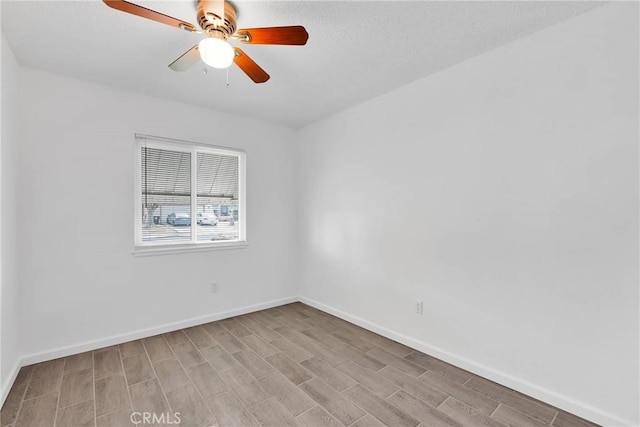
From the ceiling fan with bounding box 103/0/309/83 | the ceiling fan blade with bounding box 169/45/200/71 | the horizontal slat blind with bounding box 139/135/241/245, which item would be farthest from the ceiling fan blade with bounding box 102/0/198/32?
the horizontal slat blind with bounding box 139/135/241/245

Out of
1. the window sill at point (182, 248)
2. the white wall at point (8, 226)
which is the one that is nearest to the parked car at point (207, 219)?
the window sill at point (182, 248)

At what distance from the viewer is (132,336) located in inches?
117

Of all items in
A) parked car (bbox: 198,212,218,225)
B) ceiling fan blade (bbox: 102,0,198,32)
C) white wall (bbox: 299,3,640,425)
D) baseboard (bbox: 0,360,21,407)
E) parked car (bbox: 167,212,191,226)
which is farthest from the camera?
parked car (bbox: 198,212,218,225)

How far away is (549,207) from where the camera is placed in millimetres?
1998

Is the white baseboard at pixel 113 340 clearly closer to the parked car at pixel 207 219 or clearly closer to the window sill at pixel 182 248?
the window sill at pixel 182 248

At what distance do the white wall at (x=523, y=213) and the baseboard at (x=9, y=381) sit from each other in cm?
299

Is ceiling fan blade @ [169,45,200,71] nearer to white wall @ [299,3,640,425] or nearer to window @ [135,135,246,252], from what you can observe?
window @ [135,135,246,252]

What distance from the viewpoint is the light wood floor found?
73.2 inches

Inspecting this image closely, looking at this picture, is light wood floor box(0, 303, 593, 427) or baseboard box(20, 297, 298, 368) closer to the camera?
light wood floor box(0, 303, 593, 427)

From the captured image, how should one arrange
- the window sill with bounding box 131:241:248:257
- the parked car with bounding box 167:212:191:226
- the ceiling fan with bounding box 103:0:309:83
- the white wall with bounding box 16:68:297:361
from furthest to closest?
1. the parked car with bounding box 167:212:191:226
2. the window sill with bounding box 131:241:248:257
3. the white wall with bounding box 16:68:297:361
4. the ceiling fan with bounding box 103:0:309:83

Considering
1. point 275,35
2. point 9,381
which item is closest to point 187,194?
point 9,381

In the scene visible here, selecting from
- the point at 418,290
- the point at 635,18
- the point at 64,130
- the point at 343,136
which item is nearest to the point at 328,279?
the point at 418,290

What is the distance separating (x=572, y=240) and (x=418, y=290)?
4.16ft

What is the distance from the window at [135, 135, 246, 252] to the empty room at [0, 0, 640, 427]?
0.03 meters
